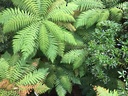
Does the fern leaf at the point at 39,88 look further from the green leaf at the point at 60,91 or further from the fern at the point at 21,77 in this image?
the green leaf at the point at 60,91

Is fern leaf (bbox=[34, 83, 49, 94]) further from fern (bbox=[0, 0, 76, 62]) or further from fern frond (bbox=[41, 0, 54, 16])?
fern frond (bbox=[41, 0, 54, 16])

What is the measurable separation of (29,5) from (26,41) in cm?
86

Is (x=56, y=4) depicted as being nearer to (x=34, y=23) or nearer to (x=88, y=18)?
(x=34, y=23)

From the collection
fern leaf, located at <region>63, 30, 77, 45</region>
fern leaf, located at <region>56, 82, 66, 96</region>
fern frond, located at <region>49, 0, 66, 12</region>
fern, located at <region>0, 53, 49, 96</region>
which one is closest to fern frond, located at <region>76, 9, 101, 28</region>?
fern leaf, located at <region>63, 30, 77, 45</region>

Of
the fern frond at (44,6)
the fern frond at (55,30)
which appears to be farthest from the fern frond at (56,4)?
the fern frond at (55,30)

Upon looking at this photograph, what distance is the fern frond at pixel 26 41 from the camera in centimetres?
532

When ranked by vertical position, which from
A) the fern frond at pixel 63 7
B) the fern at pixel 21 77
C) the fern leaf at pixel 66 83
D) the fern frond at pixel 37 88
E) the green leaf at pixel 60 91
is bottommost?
the green leaf at pixel 60 91

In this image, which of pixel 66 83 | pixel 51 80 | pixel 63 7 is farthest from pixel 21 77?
pixel 63 7

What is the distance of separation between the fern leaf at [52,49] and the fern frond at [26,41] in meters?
0.32

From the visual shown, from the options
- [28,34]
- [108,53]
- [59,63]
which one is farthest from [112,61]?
[28,34]

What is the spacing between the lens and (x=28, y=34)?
5492mm

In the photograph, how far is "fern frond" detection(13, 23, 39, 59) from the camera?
5320 millimetres

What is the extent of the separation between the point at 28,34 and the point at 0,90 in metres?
1.28

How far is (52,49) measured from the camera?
17.9ft
